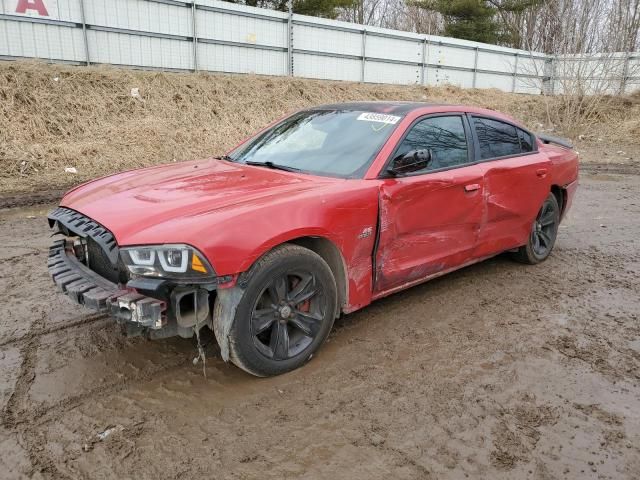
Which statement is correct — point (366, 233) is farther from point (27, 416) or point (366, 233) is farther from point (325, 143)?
point (27, 416)

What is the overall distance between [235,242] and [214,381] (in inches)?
35.4

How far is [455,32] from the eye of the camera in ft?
94.6

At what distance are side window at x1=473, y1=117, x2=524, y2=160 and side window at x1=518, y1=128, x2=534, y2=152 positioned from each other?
0.07 m

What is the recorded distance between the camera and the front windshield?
12.1 feet

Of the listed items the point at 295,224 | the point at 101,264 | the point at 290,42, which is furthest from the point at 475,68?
the point at 101,264

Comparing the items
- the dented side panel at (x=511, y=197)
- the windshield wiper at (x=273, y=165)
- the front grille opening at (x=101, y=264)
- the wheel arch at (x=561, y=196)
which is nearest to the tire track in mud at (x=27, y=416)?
the front grille opening at (x=101, y=264)

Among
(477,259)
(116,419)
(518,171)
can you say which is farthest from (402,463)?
(518,171)

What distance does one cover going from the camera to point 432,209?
12.7 ft

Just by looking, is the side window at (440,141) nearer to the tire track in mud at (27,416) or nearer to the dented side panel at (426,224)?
the dented side panel at (426,224)

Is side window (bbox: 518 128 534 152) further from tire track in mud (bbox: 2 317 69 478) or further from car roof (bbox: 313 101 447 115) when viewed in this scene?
tire track in mud (bbox: 2 317 69 478)

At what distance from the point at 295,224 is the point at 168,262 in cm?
76

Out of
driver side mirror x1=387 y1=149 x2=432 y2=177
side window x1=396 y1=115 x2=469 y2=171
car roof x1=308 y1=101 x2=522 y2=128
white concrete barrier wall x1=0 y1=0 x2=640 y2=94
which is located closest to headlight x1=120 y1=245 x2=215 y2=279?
driver side mirror x1=387 y1=149 x2=432 y2=177

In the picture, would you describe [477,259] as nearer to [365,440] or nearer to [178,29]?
[365,440]

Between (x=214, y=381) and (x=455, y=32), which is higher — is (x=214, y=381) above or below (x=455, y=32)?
below
